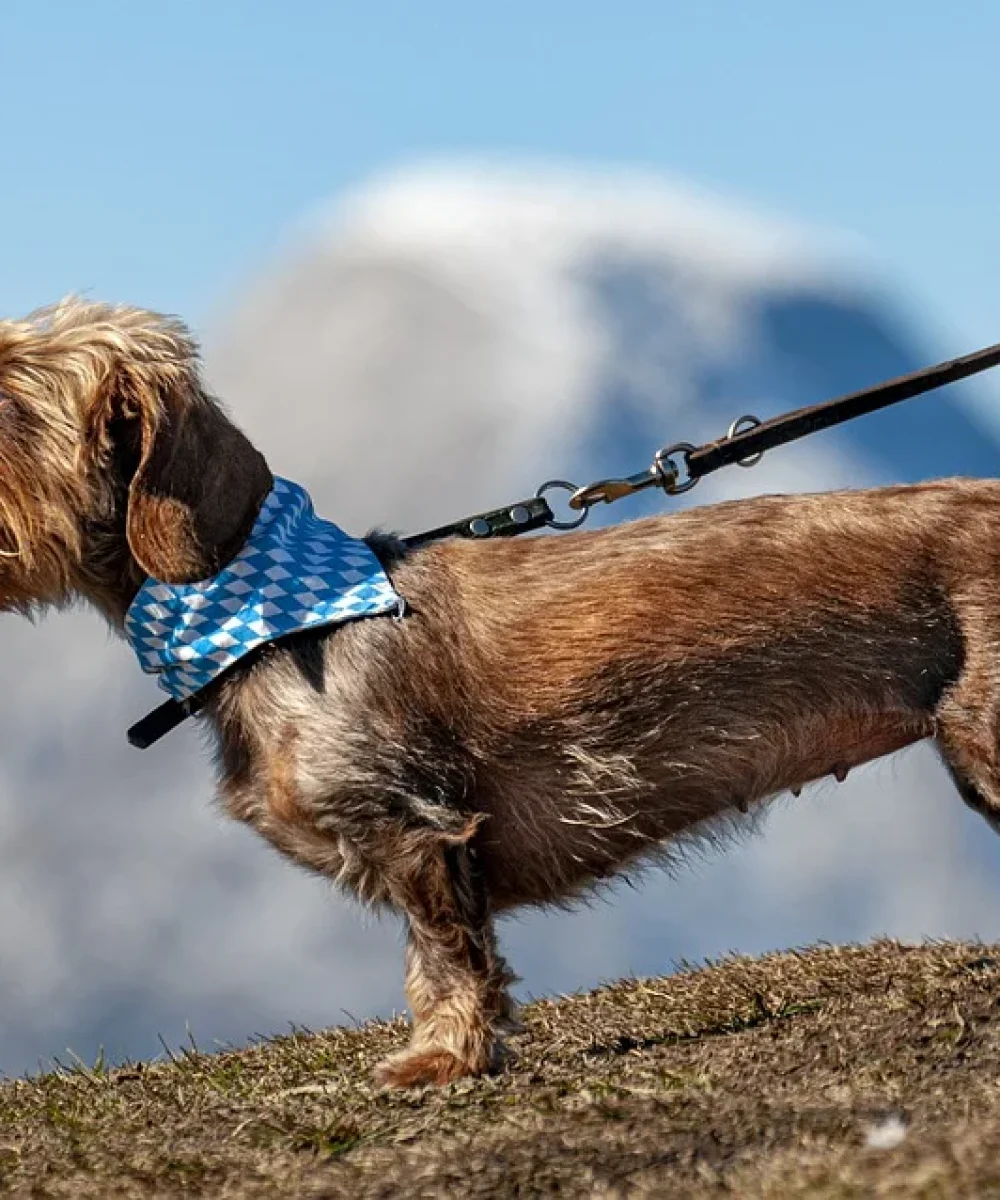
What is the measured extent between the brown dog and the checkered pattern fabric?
0.07m

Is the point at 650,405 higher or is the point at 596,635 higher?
the point at 596,635

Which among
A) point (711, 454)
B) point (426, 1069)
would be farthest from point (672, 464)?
point (426, 1069)

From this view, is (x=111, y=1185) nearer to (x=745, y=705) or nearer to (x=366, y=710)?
(x=366, y=710)

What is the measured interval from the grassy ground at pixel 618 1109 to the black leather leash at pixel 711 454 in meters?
1.73

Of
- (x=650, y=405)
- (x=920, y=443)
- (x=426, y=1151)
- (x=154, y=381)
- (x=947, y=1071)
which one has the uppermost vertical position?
(x=154, y=381)

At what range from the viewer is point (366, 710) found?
632 centimetres

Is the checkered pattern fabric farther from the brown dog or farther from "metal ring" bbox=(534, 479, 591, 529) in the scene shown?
"metal ring" bbox=(534, 479, 591, 529)

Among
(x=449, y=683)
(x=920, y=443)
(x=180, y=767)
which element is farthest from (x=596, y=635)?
(x=920, y=443)

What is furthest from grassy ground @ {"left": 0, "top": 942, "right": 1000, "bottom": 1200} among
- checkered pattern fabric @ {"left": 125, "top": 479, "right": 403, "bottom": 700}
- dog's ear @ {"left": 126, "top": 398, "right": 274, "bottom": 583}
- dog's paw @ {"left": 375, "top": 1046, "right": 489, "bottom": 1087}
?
dog's ear @ {"left": 126, "top": 398, "right": 274, "bottom": 583}

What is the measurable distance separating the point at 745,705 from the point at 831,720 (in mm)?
297

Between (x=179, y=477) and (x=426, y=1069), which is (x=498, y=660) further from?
(x=426, y=1069)

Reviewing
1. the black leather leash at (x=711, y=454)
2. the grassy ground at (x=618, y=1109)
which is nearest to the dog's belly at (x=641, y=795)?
the grassy ground at (x=618, y=1109)

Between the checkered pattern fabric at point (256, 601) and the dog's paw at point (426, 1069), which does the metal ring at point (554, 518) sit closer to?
the checkered pattern fabric at point (256, 601)

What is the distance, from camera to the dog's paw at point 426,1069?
6047 mm
